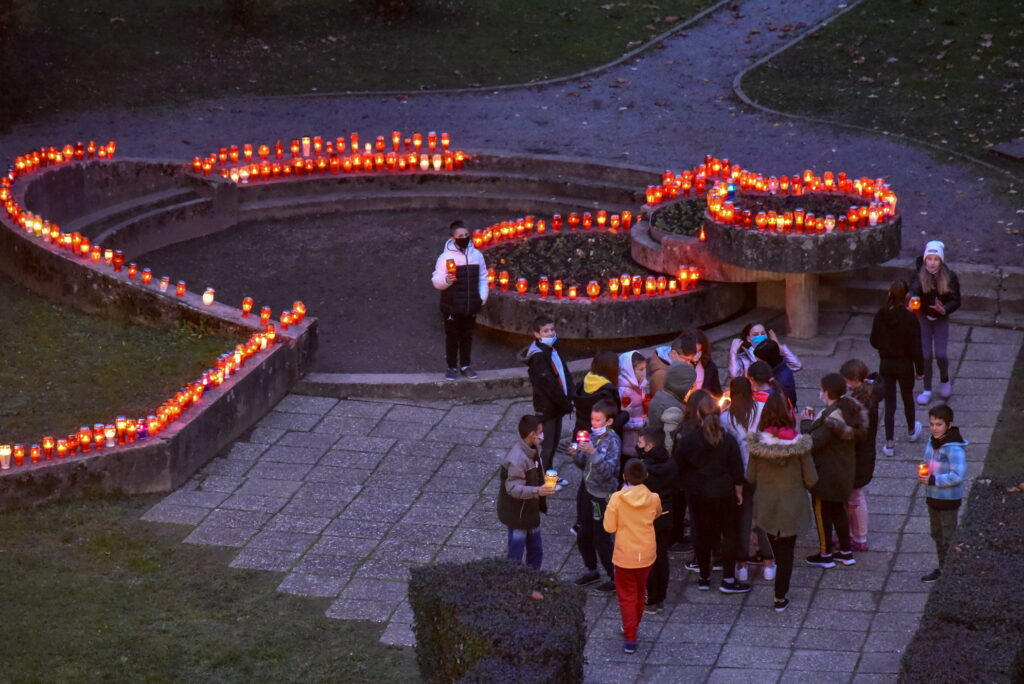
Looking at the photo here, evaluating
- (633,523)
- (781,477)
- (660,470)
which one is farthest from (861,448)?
(633,523)

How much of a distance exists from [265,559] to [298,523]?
0.68 m

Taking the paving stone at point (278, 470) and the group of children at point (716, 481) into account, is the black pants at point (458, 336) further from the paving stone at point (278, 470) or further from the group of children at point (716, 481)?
the group of children at point (716, 481)

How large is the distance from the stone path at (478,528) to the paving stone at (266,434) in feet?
0.06

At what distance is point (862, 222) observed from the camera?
57.2ft

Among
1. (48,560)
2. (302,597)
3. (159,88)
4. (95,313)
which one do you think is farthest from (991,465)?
(159,88)

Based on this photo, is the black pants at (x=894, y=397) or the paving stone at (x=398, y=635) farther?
the black pants at (x=894, y=397)

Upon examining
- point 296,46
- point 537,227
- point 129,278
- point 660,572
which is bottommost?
point 660,572

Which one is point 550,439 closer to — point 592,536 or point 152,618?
point 592,536

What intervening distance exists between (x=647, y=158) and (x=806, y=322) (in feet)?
19.7

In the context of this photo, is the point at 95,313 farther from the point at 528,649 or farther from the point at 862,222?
the point at 528,649

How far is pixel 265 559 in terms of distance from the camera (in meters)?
13.3

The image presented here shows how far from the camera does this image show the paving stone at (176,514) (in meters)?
13.9

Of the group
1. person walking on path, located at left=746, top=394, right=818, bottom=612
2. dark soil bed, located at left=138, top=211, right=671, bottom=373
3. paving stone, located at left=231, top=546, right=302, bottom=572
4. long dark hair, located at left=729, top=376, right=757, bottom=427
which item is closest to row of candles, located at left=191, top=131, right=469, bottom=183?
dark soil bed, located at left=138, top=211, right=671, bottom=373

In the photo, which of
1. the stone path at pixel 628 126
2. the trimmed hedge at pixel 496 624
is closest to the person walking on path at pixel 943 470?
the trimmed hedge at pixel 496 624
